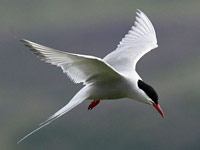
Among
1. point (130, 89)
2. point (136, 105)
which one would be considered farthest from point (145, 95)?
point (136, 105)

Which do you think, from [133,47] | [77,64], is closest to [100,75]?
[77,64]

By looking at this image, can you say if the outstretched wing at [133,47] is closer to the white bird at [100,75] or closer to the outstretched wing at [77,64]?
the white bird at [100,75]

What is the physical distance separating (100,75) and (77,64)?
261 mm

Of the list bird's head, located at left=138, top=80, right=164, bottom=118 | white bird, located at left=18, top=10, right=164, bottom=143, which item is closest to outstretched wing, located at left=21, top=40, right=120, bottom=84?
white bird, located at left=18, top=10, right=164, bottom=143

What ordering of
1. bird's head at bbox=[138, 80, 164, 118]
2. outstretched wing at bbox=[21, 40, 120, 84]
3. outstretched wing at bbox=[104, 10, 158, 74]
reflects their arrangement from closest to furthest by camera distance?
outstretched wing at bbox=[21, 40, 120, 84], bird's head at bbox=[138, 80, 164, 118], outstretched wing at bbox=[104, 10, 158, 74]

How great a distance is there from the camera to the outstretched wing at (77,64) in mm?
5277

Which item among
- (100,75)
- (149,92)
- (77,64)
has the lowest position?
(149,92)

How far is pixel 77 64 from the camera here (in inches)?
220

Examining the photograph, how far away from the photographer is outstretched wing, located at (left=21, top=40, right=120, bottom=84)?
5277mm

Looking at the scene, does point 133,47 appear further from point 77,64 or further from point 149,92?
point 77,64

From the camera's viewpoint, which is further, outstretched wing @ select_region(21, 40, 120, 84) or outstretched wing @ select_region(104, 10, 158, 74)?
outstretched wing @ select_region(104, 10, 158, 74)

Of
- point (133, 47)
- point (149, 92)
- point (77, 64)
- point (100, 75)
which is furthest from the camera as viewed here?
point (133, 47)

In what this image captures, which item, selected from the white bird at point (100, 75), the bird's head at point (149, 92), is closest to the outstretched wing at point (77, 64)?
the white bird at point (100, 75)

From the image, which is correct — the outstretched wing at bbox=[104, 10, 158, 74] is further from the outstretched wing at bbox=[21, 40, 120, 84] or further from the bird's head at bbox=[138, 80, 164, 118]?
the outstretched wing at bbox=[21, 40, 120, 84]
